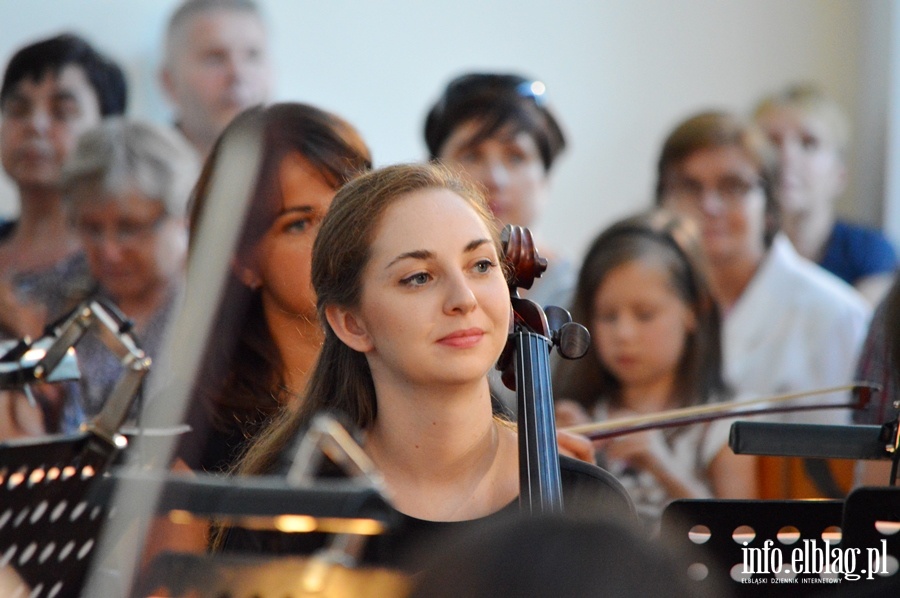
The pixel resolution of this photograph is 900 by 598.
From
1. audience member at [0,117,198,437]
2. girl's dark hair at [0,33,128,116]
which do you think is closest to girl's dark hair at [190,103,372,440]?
audience member at [0,117,198,437]

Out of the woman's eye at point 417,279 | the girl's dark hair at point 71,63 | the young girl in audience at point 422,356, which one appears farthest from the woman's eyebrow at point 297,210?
the girl's dark hair at point 71,63

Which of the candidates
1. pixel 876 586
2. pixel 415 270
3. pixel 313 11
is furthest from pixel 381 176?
pixel 313 11

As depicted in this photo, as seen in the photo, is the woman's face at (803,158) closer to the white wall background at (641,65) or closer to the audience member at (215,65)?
the white wall background at (641,65)

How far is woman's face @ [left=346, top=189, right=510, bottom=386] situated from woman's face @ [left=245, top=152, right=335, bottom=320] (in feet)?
0.86

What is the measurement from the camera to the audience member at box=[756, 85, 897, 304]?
2.61 metres

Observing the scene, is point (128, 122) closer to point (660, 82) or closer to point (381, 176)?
point (381, 176)

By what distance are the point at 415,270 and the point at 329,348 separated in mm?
153

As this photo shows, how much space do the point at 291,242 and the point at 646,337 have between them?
0.68 metres

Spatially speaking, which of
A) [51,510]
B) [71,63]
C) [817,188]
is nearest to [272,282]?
[51,510]

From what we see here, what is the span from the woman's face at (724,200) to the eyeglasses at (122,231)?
2.92 ft

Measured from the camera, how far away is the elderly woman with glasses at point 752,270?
208 centimetres

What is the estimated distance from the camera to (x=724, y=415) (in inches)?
51.4

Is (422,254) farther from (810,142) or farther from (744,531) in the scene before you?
(810,142)

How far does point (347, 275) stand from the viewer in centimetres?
111
